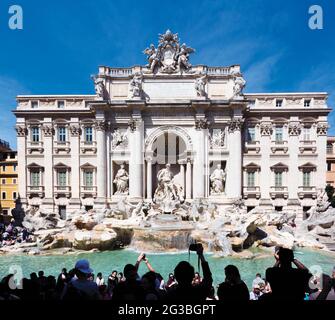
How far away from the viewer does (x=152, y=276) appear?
156 inches

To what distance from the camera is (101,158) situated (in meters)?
21.0

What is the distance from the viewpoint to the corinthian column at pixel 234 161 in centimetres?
2064

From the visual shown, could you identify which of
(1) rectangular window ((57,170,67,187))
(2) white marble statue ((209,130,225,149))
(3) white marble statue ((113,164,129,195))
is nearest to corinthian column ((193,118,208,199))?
(2) white marble statue ((209,130,225,149))

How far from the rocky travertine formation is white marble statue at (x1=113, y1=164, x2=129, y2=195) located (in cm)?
254

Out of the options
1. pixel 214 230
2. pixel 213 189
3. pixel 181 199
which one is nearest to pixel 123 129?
pixel 181 199

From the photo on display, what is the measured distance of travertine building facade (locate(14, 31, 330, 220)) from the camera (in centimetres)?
2077

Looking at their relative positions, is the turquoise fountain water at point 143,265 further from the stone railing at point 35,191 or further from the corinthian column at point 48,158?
the stone railing at point 35,191

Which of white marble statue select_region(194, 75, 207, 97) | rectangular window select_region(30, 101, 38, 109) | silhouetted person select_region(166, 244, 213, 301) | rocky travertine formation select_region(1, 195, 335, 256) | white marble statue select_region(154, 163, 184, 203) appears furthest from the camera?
rectangular window select_region(30, 101, 38, 109)

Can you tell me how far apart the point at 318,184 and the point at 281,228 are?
693 centimetres

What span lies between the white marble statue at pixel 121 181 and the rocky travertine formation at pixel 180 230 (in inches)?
100

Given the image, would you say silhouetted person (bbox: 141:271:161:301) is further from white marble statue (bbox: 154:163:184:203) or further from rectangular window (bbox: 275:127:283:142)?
rectangular window (bbox: 275:127:283:142)

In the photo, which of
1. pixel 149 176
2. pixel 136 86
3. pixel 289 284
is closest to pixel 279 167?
pixel 149 176

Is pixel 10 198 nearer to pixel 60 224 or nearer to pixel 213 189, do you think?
pixel 60 224

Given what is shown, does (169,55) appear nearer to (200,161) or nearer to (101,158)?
(200,161)
